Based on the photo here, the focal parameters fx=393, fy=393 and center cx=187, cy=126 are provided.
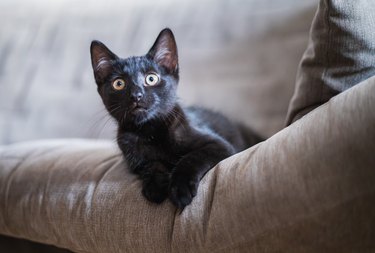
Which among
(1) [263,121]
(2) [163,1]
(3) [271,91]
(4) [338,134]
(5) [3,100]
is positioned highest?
(2) [163,1]

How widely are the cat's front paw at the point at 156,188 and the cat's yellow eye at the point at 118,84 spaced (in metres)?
0.30

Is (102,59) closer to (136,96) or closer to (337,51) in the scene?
(136,96)

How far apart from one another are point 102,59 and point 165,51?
212 mm

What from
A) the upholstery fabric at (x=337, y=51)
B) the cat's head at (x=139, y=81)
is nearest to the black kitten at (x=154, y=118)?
the cat's head at (x=139, y=81)

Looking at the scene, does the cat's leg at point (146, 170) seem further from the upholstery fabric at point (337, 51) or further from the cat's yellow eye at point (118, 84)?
the upholstery fabric at point (337, 51)

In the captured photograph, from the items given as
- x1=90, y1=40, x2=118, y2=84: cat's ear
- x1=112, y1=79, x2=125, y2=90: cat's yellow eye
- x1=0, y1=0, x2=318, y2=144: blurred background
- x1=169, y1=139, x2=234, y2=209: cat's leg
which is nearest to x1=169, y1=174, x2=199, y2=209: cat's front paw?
x1=169, y1=139, x2=234, y2=209: cat's leg

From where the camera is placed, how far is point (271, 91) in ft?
5.24

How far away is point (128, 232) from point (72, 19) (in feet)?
4.74

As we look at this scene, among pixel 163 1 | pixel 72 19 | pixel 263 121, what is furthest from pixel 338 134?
pixel 72 19

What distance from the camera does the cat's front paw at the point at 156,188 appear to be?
1.03 metres

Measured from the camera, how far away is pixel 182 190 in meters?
0.98

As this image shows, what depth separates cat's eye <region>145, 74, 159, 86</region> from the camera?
1233 mm

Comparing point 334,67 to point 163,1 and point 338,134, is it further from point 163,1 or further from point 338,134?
point 163,1

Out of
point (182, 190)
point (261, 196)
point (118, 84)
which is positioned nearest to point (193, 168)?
point (182, 190)
